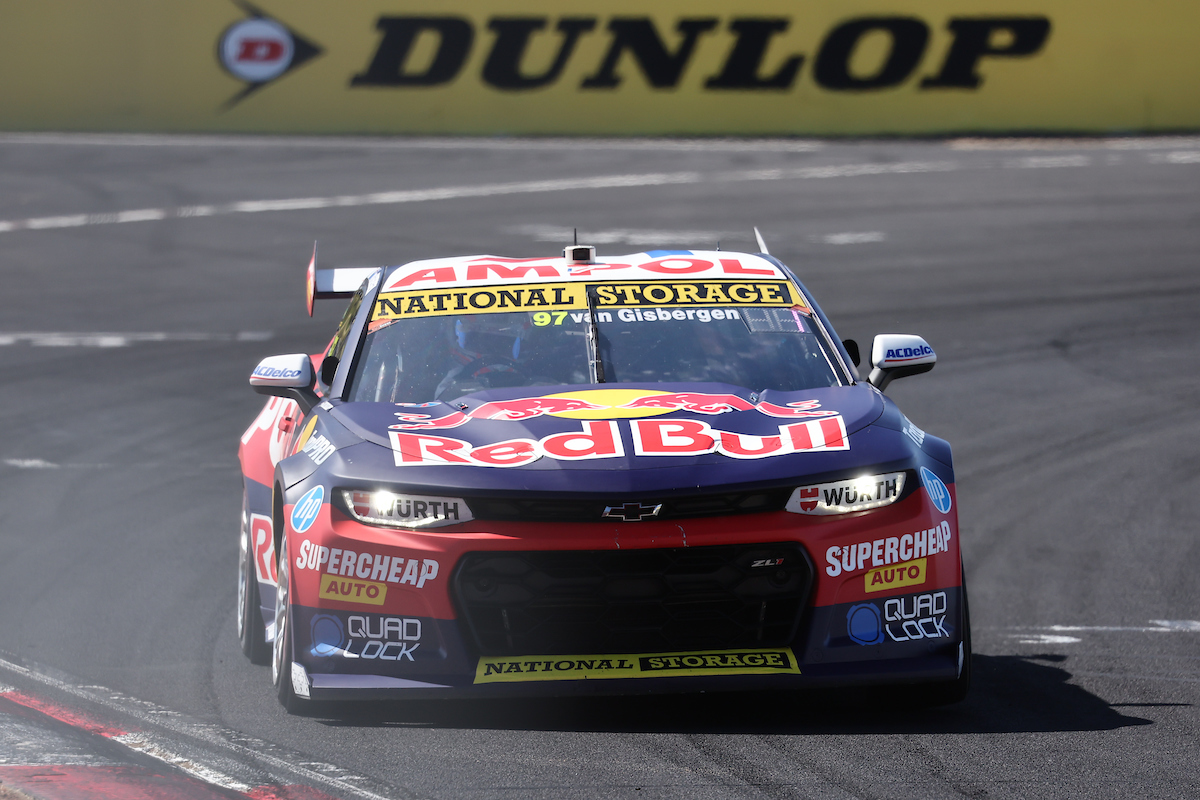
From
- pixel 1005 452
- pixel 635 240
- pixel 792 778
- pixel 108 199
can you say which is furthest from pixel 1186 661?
pixel 108 199

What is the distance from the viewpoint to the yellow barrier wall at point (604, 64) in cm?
2603

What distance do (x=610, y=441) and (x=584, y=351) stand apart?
104cm

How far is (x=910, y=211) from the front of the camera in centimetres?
2027

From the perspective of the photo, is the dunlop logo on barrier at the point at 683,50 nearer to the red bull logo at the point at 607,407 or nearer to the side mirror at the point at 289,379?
the side mirror at the point at 289,379

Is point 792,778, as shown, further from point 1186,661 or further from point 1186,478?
point 1186,478

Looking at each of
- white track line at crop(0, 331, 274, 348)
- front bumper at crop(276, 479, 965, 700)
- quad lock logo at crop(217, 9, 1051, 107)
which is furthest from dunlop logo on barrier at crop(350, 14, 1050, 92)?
front bumper at crop(276, 479, 965, 700)

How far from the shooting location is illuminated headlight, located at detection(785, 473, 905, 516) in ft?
16.3

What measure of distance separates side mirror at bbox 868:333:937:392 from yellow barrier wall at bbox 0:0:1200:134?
68.0ft

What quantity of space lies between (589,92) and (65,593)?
20.3 meters

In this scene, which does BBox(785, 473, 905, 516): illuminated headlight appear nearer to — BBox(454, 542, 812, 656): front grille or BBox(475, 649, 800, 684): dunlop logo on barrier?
BBox(454, 542, 812, 656): front grille

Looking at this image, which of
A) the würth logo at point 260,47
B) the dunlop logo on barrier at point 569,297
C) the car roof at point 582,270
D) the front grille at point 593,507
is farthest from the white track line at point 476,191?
the front grille at point 593,507

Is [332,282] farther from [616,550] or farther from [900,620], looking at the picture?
[900,620]

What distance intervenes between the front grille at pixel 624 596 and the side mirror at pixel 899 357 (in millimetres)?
1346

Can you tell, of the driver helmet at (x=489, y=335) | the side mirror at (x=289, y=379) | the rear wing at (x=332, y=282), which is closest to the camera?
the side mirror at (x=289, y=379)
